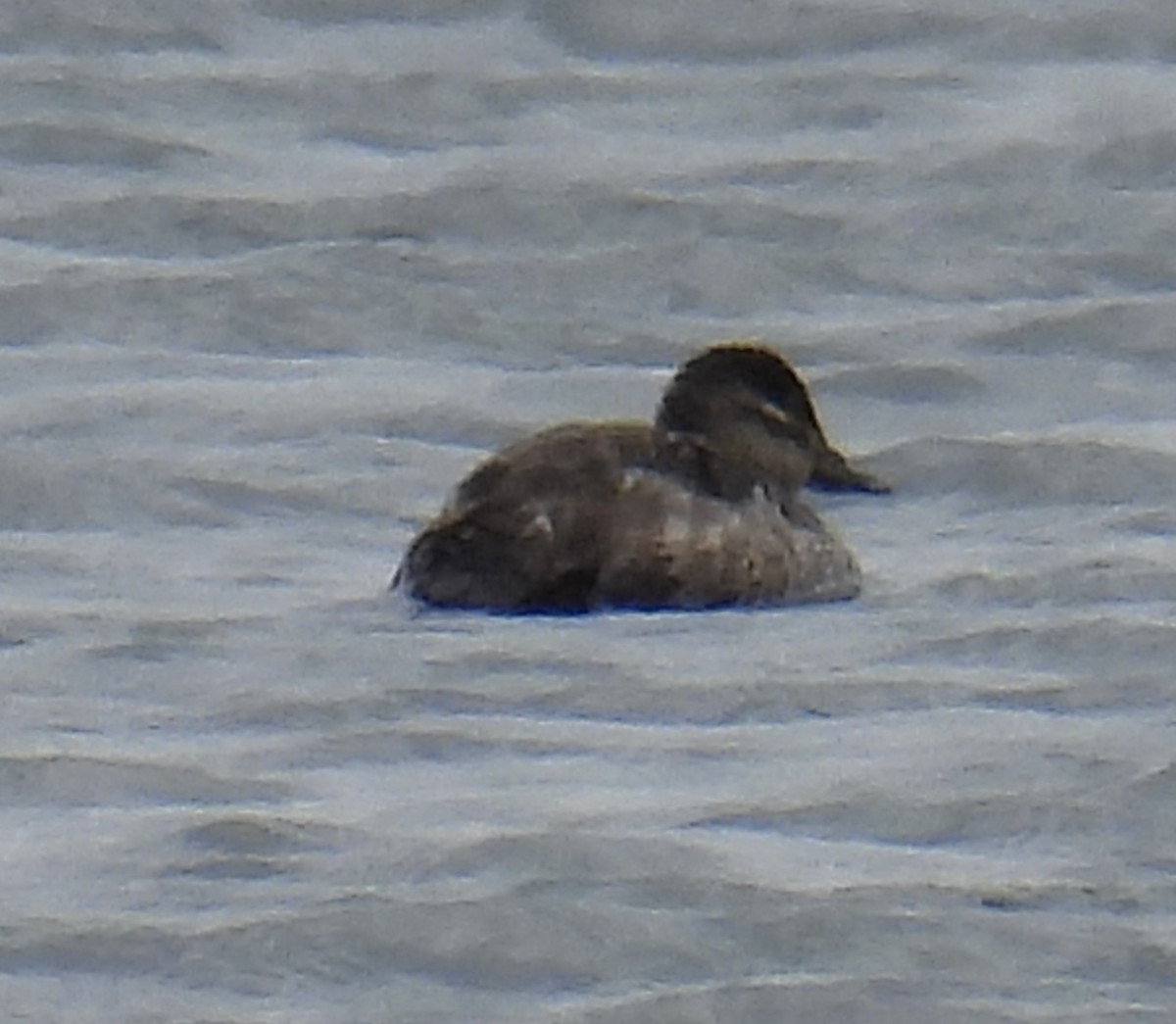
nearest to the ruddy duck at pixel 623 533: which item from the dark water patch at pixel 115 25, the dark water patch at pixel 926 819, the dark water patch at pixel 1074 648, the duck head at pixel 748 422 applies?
the duck head at pixel 748 422

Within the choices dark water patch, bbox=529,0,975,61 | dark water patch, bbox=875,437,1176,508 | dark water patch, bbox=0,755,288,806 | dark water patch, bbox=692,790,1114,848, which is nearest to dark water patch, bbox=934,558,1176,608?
dark water patch, bbox=875,437,1176,508

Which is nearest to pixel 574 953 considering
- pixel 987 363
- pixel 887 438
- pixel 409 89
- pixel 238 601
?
pixel 238 601

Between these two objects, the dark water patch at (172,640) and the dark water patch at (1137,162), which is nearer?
the dark water patch at (172,640)

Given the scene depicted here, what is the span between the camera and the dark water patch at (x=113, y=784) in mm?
6957

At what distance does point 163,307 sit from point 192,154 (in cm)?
178

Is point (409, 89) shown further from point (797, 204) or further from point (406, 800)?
point (406, 800)

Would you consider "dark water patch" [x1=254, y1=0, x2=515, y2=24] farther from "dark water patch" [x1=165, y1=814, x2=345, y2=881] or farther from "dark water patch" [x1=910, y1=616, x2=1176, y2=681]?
"dark water patch" [x1=165, y1=814, x2=345, y2=881]

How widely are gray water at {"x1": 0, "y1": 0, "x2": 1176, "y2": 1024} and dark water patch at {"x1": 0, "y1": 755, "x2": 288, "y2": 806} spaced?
12mm

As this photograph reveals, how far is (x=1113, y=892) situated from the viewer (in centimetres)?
648

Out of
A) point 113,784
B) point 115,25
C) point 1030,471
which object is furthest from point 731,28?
point 113,784

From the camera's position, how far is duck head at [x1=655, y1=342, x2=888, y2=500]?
349 inches

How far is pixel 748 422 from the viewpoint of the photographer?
9.17 meters

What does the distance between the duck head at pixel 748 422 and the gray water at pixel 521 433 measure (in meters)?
0.22

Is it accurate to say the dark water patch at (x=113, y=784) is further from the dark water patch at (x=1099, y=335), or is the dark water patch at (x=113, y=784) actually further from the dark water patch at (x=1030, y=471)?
the dark water patch at (x=1099, y=335)
